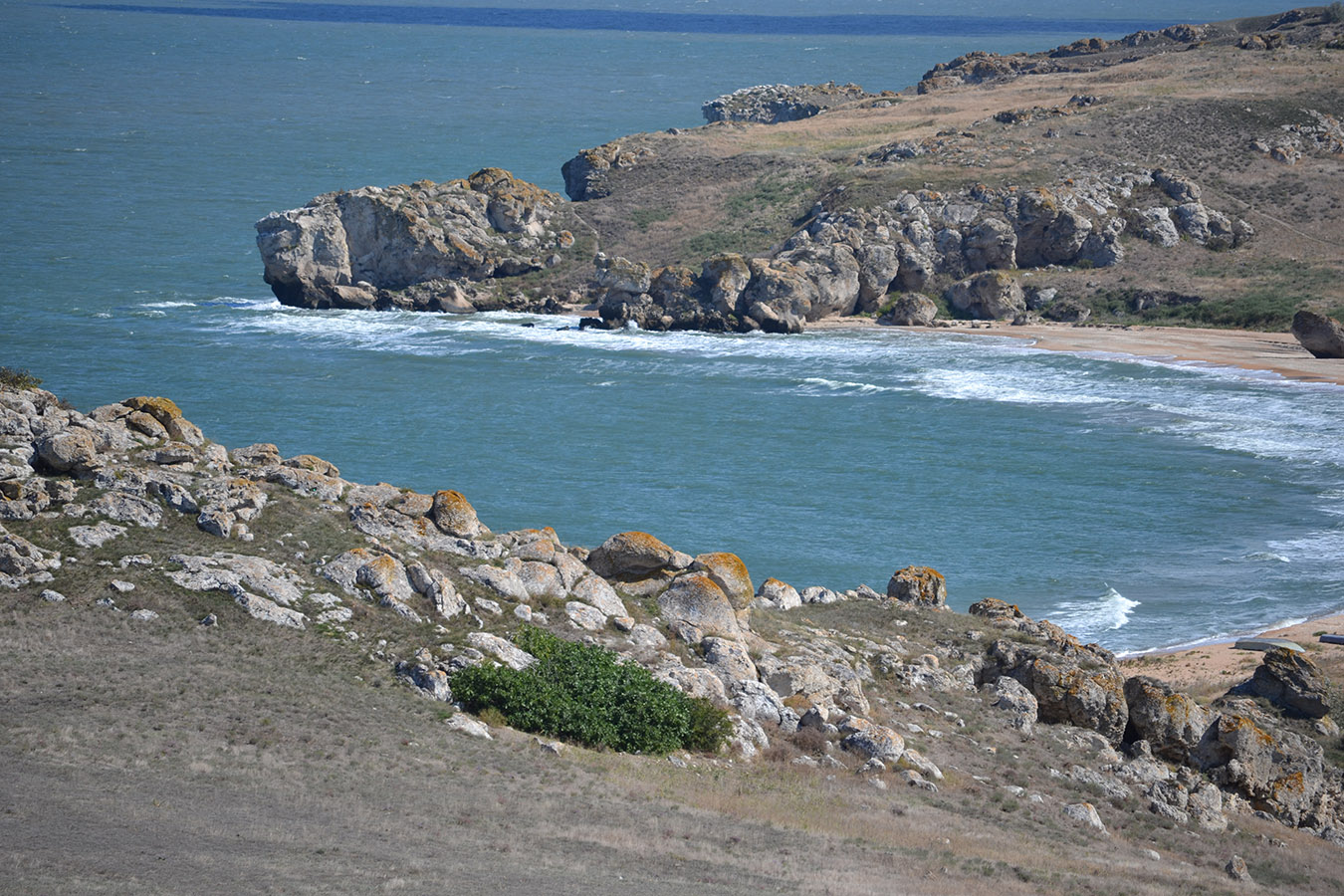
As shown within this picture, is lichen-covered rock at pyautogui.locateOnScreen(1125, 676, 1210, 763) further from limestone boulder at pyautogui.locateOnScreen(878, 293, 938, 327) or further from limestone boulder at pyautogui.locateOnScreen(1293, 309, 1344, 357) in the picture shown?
limestone boulder at pyautogui.locateOnScreen(878, 293, 938, 327)

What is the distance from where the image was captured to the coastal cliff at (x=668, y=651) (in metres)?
21.9

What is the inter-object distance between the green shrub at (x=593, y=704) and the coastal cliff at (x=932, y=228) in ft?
199

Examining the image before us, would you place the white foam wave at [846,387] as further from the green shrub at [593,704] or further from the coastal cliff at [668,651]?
the green shrub at [593,704]

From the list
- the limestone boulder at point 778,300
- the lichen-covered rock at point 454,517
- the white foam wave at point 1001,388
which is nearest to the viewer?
the lichen-covered rock at point 454,517

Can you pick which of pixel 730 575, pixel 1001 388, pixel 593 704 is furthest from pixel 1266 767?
pixel 1001 388

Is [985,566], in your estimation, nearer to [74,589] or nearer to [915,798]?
[915,798]

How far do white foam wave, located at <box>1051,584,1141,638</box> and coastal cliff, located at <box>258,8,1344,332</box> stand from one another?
42.4 metres

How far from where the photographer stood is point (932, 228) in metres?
88.2

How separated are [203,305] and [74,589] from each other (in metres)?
69.5

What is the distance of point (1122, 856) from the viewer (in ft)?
68.6

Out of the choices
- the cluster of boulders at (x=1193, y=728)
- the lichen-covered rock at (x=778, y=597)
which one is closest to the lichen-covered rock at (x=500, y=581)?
the lichen-covered rock at (x=778, y=597)

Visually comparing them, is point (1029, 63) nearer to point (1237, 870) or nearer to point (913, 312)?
point (913, 312)

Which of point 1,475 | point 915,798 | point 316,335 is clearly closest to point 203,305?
point 316,335

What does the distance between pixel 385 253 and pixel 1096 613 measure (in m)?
60.7
